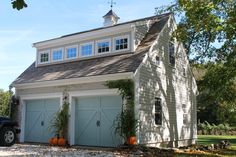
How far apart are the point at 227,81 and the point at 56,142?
1270cm

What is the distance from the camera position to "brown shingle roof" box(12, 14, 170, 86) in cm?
1655

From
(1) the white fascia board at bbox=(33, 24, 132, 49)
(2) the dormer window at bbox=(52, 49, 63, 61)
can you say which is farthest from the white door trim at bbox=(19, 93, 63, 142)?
(1) the white fascia board at bbox=(33, 24, 132, 49)

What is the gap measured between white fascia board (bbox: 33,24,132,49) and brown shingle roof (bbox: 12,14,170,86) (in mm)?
1230

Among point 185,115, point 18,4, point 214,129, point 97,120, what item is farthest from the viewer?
point 214,129

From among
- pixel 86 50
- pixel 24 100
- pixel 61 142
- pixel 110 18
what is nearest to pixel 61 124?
pixel 61 142

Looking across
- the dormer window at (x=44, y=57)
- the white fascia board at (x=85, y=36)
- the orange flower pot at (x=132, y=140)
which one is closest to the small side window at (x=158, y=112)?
the orange flower pot at (x=132, y=140)

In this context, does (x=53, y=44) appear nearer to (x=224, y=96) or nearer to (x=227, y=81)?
(x=227, y=81)

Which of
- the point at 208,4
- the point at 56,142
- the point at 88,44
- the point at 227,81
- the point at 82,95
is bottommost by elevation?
the point at 56,142

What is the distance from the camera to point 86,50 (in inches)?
773

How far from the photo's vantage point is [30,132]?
20031 millimetres

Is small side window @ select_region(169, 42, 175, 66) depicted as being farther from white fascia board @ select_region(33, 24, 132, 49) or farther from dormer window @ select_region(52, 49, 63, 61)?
dormer window @ select_region(52, 49, 63, 61)

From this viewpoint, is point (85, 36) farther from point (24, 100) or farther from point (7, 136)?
point (7, 136)

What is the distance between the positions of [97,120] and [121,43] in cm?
418

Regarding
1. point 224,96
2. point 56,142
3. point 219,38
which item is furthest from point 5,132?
point 224,96
